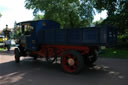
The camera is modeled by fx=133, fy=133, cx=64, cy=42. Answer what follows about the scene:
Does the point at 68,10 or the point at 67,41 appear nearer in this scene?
the point at 67,41

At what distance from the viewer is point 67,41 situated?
6.41 m

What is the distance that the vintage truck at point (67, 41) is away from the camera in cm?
567

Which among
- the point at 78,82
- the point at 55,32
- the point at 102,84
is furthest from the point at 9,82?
the point at 102,84

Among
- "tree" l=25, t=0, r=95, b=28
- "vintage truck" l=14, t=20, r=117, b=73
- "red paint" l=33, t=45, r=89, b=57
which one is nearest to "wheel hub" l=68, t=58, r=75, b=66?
"vintage truck" l=14, t=20, r=117, b=73

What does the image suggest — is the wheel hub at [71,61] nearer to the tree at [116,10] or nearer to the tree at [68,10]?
the tree at [116,10]

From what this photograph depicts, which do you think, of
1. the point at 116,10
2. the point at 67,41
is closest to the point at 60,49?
the point at 67,41

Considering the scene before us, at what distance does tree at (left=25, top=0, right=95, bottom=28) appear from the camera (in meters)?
20.8

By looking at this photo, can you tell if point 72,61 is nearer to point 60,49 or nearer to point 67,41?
point 67,41

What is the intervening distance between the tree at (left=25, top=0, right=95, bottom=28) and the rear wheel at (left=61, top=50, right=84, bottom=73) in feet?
50.0

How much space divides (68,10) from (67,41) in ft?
50.0

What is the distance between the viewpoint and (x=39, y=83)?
4969 millimetres

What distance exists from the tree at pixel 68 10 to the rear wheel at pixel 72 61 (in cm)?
1525

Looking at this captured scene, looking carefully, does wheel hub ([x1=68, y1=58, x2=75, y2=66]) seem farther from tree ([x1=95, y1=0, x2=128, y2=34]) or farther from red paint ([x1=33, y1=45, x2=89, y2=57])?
tree ([x1=95, y1=0, x2=128, y2=34])

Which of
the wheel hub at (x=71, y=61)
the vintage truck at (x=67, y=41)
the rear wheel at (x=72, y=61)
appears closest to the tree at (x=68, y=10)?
the vintage truck at (x=67, y=41)
